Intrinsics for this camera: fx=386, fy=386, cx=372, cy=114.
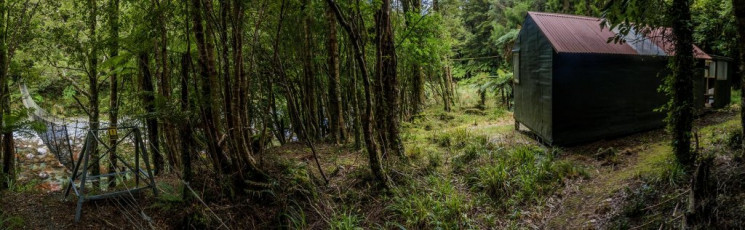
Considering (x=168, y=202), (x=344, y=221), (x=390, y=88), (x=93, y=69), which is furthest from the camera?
(x=93, y=69)

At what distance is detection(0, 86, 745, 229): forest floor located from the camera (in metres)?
4.81

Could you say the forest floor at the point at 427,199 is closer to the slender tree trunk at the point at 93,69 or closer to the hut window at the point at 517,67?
the slender tree trunk at the point at 93,69

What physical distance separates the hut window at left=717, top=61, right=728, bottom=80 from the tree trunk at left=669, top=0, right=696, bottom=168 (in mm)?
7720

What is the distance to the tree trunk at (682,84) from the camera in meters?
4.95

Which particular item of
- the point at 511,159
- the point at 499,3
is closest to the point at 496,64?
the point at 499,3

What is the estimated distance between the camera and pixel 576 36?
8.77m

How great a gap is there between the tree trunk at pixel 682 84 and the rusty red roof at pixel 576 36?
9.26 ft

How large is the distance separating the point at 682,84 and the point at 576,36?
387cm

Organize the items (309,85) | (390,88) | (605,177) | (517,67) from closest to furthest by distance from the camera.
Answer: (605,177) < (390,88) < (309,85) < (517,67)

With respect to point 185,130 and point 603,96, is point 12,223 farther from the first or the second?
point 603,96

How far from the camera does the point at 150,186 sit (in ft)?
17.6

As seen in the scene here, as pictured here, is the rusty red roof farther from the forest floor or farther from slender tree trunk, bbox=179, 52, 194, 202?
slender tree trunk, bbox=179, 52, 194, 202

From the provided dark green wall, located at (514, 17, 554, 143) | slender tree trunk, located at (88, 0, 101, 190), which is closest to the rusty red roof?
dark green wall, located at (514, 17, 554, 143)

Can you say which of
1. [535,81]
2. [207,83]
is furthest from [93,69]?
[535,81]
